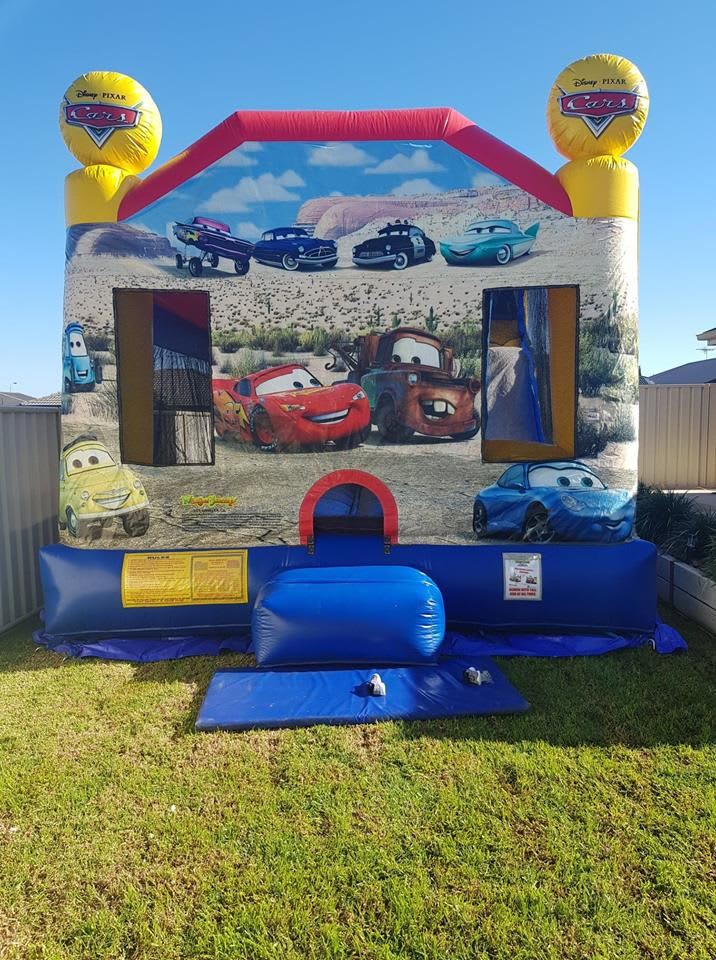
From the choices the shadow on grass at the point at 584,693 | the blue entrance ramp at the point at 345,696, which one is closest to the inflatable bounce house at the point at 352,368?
the shadow on grass at the point at 584,693

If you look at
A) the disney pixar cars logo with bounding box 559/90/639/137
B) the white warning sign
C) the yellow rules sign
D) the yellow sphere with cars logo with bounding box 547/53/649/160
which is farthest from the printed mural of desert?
the disney pixar cars logo with bounding box 559/90/639/137

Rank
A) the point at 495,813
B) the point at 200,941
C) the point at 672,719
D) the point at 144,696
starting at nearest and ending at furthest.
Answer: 1. the point at 200,941
2. the point at 495,813
3. the point at 672,719
4. the point at 144,696

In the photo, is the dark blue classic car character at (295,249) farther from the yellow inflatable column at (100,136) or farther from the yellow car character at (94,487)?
the yellow car character at (94,487)

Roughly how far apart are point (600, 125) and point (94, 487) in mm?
4592

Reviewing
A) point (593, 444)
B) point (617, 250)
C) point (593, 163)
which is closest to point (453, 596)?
point (593, 444)

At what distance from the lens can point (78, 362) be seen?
463cm

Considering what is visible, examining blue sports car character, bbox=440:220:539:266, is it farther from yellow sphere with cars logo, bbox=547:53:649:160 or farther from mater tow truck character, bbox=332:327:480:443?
yellow sphere with cars logo, bbox=547:53:649:160

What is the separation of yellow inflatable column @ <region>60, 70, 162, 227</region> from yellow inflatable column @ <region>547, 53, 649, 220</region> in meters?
3.15

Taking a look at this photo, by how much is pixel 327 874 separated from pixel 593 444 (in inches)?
135

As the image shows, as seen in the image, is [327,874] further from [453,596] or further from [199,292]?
[199,292]

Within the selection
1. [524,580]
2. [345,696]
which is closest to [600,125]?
[524,580]

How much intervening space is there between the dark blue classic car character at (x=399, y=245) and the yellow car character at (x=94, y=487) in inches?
95.3

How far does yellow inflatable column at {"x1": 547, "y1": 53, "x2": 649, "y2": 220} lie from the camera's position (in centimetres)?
445

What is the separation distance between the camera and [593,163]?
4469 mm
